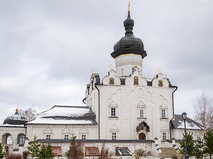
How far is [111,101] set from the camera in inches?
1252

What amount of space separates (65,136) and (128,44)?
46.3ft

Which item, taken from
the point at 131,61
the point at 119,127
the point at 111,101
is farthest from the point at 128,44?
the point at 119,127

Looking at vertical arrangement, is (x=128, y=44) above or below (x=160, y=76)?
above

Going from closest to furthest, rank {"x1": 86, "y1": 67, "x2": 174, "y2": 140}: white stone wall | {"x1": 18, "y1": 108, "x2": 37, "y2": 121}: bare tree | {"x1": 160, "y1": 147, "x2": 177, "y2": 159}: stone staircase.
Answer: {"x1": 160, "y1": 147, "x2": 177, "y2": 159}: stone staircase → {"x1": 86, "y1": 67, "x2": 174, "y2": 140}: white stone wall → {"x1": 18, "y1": 108, "x2": 37, "y2": 121}: bare tree

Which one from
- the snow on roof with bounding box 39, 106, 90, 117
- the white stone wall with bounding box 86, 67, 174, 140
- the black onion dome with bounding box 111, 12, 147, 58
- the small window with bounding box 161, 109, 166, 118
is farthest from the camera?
the black onion dome with bounding box 111, 12, 147, 58

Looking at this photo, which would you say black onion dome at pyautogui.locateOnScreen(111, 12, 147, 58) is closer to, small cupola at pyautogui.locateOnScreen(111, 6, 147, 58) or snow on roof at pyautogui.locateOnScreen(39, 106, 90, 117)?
small cupola at pyautogui.locateOnScreen(111, 6, 147, 58)

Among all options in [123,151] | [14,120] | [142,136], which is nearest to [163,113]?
[142,136]

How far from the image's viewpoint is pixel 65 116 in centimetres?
3153

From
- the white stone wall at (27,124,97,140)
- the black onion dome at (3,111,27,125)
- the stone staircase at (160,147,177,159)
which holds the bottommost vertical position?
the stone staircase at (160,147,177,159)

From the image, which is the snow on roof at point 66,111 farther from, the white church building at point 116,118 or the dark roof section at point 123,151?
the dark roof section at point 123,151

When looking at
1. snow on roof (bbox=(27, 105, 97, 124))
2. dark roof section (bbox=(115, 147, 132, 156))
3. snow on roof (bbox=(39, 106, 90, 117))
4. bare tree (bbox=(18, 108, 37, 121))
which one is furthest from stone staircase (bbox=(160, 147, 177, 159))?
bare tree (bbox=(18, 108, 37, 121))

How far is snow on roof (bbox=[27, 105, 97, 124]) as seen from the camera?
100.0 ft

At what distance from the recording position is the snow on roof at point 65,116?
3047cm

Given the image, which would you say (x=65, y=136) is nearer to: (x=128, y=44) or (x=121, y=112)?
(x=121, y=112)
